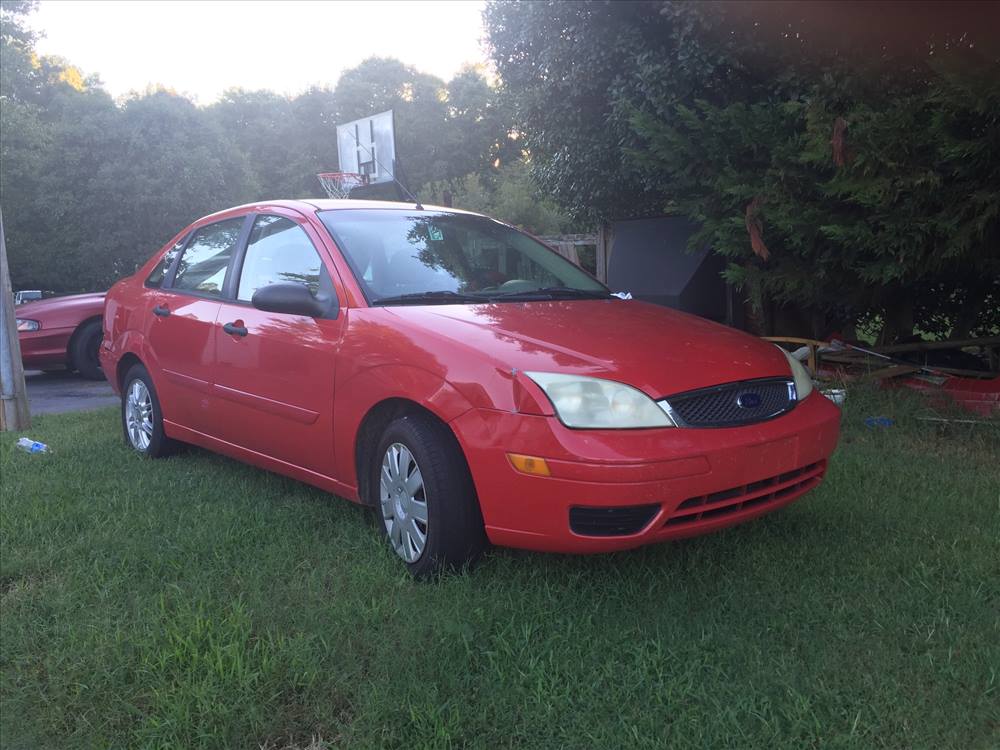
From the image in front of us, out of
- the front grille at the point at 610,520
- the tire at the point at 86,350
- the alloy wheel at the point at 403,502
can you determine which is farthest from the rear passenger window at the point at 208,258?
the tire at the point at 86,350

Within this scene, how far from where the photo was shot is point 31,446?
19.2 feet

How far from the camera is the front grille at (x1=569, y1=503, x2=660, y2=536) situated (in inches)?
114

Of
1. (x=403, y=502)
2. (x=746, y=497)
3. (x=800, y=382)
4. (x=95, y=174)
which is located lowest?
(x=403, y=502)

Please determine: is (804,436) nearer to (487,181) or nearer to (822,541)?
(822,541)

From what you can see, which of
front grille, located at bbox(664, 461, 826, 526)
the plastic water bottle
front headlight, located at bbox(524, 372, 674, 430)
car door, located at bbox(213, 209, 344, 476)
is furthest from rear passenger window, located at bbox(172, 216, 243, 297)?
front grille, located at bbox(664, 461, 826, 526)

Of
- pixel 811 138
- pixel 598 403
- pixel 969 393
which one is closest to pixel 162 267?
pixel 598 403

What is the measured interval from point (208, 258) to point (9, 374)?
2.93m

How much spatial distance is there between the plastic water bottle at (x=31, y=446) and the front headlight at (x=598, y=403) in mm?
4205

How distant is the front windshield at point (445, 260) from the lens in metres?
3.90

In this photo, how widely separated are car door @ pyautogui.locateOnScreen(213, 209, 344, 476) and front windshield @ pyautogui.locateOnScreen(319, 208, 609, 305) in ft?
0.66

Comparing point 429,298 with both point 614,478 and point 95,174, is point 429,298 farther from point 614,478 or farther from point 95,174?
point 95,174

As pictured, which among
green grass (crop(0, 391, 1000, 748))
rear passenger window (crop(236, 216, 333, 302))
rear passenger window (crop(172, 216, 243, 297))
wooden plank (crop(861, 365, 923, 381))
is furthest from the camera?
wooden plank (crop(861, 365, 923, 381))

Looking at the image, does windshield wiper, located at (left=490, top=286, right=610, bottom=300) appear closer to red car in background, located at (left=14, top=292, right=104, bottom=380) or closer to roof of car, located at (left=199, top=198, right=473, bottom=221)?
roof of car, located at (left=199, top=198, right=473, bottom=221)

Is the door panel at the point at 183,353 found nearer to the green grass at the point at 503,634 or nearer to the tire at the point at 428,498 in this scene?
the green grass at the point at 503,634
